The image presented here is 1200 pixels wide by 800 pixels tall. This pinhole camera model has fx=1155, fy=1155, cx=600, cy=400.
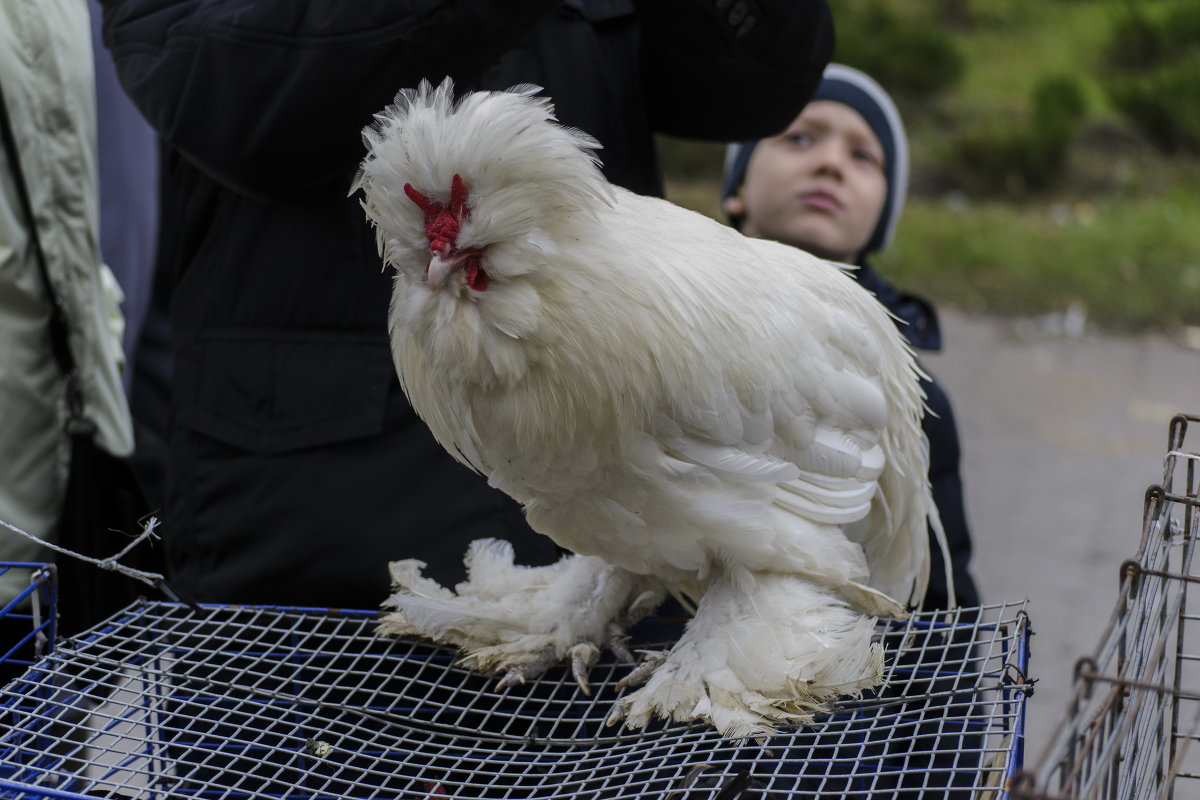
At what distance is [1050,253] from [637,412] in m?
5.55

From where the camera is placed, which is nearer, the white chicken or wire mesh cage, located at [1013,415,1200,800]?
wire mesh cage, located at [1013,415,1200,800]

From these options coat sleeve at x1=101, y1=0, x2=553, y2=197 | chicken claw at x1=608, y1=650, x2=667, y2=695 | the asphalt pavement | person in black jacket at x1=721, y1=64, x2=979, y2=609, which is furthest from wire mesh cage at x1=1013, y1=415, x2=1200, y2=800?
the asphalt pavement

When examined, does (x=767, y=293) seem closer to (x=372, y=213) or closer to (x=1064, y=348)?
(x=372, y=213)

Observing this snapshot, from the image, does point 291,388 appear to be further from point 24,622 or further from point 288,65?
point 24,622

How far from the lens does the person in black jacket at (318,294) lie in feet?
4.75

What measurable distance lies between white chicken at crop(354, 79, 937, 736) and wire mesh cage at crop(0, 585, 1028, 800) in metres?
0.05

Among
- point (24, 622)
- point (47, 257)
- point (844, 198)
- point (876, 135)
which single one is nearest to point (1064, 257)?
point (876, 135)

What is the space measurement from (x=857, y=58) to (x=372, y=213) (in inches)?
285

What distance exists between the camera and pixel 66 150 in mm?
1803

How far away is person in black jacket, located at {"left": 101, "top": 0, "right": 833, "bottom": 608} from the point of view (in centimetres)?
145

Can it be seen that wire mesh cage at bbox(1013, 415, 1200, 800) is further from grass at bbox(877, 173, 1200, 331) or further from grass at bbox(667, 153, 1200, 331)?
grass at bbox(877, 173, 1200, 331)

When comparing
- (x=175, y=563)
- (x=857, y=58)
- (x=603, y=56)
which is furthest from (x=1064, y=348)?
(x=175, y=563)

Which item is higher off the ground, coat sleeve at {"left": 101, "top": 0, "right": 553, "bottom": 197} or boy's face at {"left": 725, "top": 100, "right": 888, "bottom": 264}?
coat sleeve at {"left": 101, "top": 0, "right": 553, "bottom": 197}

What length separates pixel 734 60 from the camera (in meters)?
1.59
